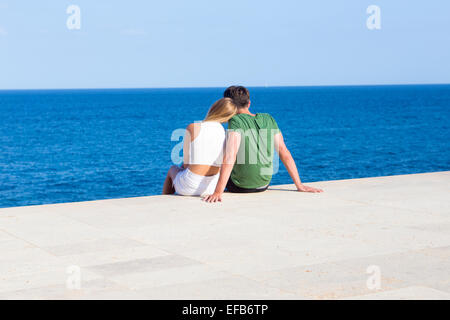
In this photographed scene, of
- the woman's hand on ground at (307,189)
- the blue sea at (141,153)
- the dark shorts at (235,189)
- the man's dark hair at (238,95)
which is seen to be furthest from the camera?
the blue sea at (141,153)

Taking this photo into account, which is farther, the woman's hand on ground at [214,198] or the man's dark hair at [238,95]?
the man's dark hair at [238,95]

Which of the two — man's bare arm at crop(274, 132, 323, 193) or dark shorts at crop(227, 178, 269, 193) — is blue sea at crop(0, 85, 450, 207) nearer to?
dark shorts at crop(227, 178, 269, 193)

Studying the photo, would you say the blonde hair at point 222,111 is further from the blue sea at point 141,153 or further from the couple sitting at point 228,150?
the blue sea at point 141,153

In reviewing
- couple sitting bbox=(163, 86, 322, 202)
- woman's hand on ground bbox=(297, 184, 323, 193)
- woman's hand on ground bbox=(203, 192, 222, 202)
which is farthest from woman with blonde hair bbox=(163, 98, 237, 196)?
woman's hand on ground bbox=(297, 184, 323, 193)

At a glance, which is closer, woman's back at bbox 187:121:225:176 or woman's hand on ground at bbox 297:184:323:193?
woman's back at bbox 187:121:225:176

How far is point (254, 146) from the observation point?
721 centimetres

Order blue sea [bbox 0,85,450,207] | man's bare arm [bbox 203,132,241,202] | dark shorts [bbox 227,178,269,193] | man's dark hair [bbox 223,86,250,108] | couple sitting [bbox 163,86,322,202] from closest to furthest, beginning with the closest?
1. man's bare arm [bbox 203,132,241,202]
2. couple sitting [bbox 163,86,322,202]
3. man's dark hair [bbox 223,86,250,108]
4. dark shorts [bbox 227,178,269,193]
5. blue sea [bbox 0,85,450,207]

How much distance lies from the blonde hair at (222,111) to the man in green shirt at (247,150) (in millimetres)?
74

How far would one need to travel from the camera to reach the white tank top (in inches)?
278

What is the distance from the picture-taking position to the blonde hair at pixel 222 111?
7129mm

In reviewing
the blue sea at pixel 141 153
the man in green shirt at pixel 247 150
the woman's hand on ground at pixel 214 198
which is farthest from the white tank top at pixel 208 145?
the blue sea at pixel 141 153

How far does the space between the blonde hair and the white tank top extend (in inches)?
2.6

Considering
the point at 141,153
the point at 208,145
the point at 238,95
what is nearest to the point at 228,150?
the point at 208,145

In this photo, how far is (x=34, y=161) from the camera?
4066 centimetres
